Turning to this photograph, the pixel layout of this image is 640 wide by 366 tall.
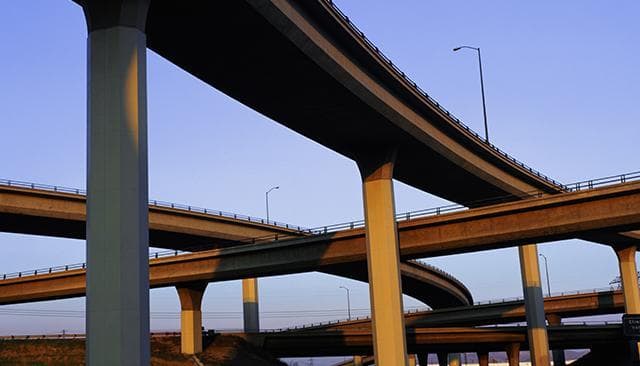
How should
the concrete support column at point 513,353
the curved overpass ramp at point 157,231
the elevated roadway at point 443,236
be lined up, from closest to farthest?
1. the elevated roadway at point 443,236
2. the curved overpass ramp at point 157,231
3. the concrete support column at point 513,353

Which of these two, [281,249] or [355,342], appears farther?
[355,342]

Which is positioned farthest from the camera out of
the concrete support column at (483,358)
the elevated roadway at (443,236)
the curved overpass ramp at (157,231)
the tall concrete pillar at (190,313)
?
the concrete support column at (483,358)

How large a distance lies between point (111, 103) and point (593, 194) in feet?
107

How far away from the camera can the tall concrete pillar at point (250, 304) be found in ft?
295

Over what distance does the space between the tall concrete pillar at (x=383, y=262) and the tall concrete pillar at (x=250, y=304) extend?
3627 centimetres

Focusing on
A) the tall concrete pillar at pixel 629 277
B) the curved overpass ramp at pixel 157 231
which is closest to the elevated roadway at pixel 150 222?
the curved overpass ramp at pixel 157 231

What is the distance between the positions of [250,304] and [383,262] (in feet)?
126

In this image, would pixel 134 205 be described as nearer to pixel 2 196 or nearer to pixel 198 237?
pixel 2 196

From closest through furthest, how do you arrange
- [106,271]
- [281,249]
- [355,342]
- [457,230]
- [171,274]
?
[106,271]
[457,230]
[281,249]
[171,274]
[355,342]

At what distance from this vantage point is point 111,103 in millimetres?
29547

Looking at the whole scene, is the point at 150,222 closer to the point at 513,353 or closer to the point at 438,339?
the point at 438,339

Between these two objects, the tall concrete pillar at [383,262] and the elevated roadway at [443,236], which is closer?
the elevated roadway at [443,236]

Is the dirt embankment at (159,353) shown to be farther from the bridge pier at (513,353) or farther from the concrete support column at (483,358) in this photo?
the concrete support column at (483,358)

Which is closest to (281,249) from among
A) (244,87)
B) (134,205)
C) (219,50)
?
(244,87)
